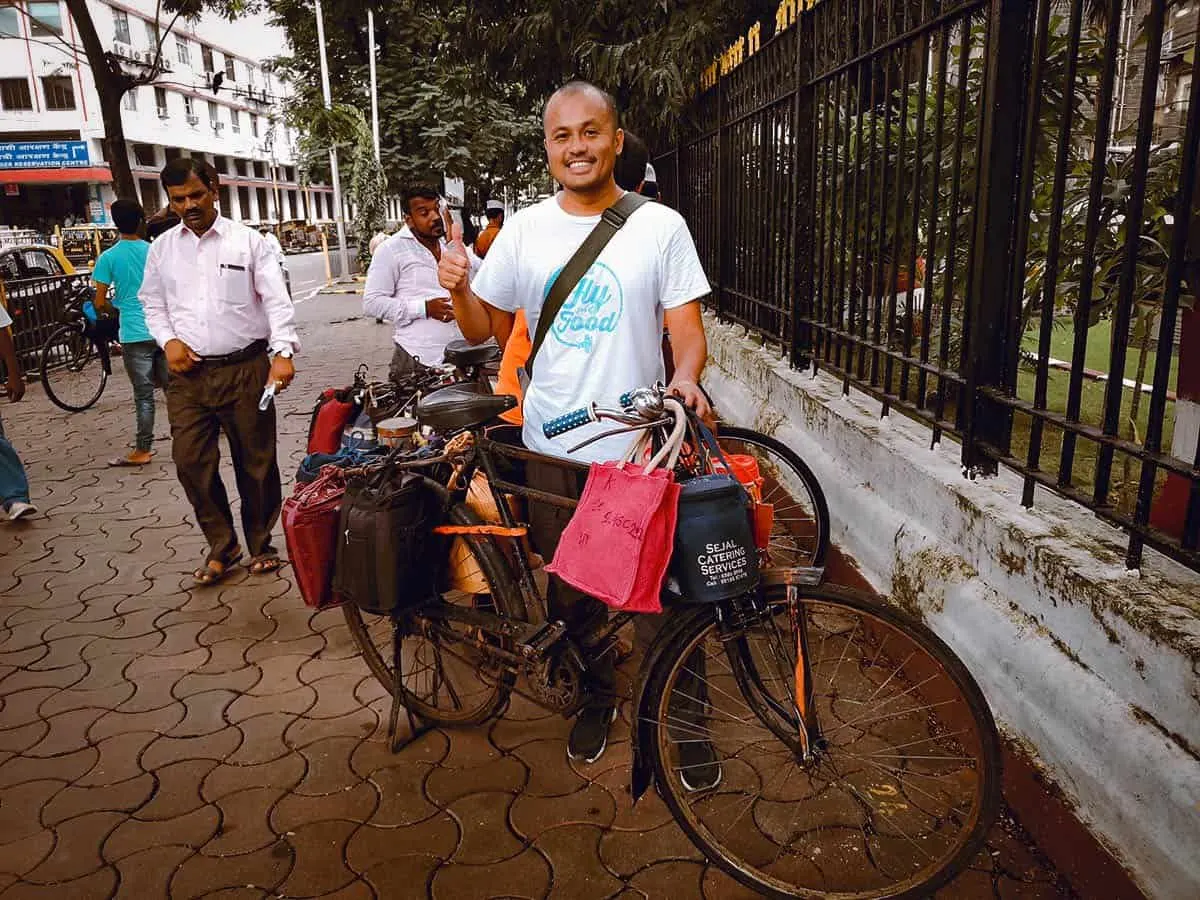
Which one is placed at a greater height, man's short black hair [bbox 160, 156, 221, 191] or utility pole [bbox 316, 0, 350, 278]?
utility pole [bbox 316, 0, 350, 278]

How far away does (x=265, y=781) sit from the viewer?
10.2ft

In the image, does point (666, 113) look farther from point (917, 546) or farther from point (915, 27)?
point (917, 546)

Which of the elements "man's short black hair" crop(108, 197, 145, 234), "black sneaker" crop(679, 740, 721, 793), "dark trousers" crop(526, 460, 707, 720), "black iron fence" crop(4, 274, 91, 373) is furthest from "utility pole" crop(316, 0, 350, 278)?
"black sneaker" crop(679, 740, 721, 793)

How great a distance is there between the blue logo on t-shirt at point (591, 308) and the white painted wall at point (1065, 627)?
4.14 feet

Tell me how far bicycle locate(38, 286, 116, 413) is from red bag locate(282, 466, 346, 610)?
6.64 meters

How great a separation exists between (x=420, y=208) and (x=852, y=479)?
3.16 m

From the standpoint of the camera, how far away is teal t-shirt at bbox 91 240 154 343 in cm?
736

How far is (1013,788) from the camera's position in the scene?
264 centimetres

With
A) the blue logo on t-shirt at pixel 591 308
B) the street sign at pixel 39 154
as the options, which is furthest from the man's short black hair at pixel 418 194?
the street sign at pixel 39 154

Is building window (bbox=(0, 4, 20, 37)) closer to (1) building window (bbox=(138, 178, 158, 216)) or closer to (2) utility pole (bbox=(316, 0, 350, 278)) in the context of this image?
(1) building window (bbox=(138, 178, 158, 216))

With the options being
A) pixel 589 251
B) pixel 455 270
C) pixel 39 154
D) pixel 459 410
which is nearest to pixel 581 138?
pixel 589 251

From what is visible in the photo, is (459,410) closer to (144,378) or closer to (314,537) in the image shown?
(314,537)

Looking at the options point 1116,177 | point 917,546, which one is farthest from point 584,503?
point 1116,177

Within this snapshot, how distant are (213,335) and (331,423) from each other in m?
0.73
